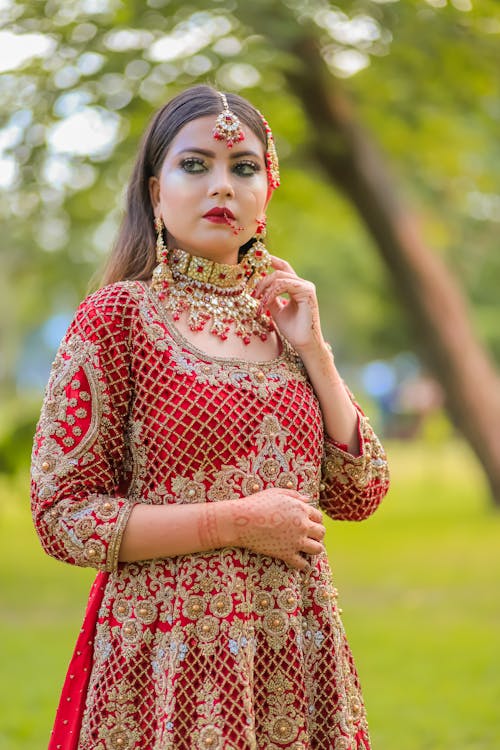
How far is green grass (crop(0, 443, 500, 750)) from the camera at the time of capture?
5.43 meters

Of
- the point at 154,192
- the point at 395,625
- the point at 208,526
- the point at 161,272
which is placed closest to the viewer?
the point at 208,526

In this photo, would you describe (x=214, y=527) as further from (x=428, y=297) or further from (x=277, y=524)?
(x=428, y=297)

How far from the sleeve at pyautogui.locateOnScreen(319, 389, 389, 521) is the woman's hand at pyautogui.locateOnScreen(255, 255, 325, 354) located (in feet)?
0.63

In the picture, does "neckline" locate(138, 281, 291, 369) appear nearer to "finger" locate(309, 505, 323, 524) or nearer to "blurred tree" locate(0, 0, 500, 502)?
"finger" locate(309, 505, 323, 524)

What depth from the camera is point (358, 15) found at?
7.48 meters

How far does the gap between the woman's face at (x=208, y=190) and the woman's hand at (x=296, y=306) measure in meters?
0.11

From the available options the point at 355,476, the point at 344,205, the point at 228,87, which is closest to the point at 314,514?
the point at 355,476

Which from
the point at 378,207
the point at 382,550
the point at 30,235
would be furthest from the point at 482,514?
the point at 30,235

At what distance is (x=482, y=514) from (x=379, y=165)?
17.5ft

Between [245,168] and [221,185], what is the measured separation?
0.10m

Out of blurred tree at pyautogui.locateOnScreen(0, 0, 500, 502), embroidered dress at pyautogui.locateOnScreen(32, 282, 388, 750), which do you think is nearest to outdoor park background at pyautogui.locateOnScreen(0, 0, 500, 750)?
blurred tree at pyautogui.locateOnScreen(0, 0, 500, 502)

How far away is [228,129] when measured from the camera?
7.40 ft

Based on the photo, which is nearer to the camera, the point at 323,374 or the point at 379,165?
the point at 323,374

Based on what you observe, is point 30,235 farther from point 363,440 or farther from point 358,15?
point 363,440
